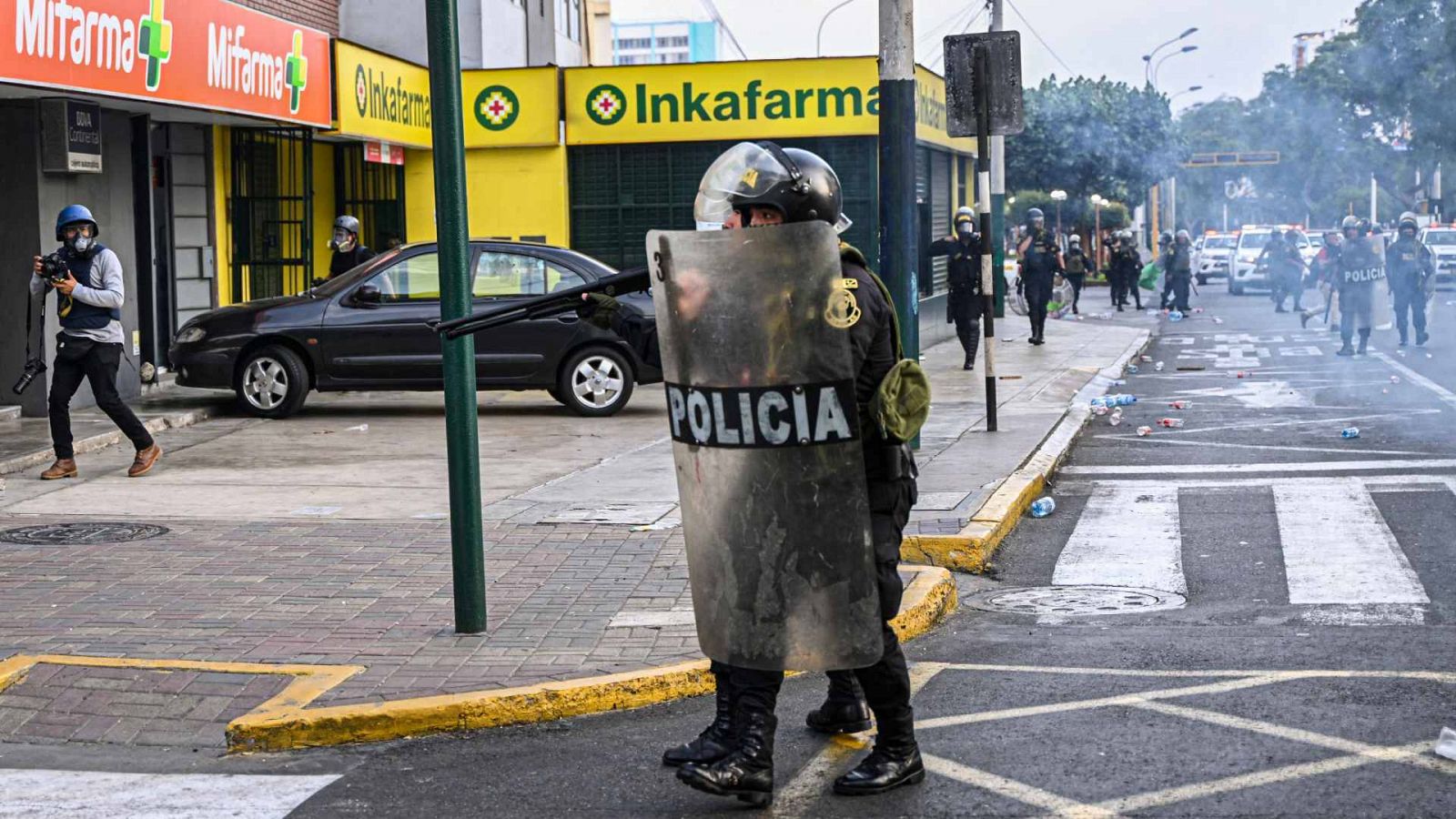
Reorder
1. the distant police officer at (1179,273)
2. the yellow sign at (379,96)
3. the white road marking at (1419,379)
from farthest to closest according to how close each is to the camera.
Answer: the distant police officer at (1179,273) → the yellow sign at (379,96) → the white road marking at (1419,379)

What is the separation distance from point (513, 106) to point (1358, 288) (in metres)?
11.0

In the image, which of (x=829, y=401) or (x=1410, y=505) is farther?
(x=1410, y=505)

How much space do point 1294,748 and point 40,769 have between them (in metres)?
3.74

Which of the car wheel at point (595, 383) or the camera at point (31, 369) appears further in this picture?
the car wheel at point (595, 383)

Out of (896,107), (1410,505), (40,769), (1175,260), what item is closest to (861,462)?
(40,769)

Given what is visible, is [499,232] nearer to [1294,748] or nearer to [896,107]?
[896,107]

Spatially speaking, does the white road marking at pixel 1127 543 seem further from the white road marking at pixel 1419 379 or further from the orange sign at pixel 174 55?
the orange sign at pixel 174 55

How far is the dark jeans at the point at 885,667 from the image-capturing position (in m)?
4.95

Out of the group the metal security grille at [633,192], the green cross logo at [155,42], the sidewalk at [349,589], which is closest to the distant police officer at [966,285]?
the metal security grille at [633,192]

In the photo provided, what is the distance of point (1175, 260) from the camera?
34812 millimetres

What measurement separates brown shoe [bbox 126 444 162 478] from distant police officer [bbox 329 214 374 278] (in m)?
5.45

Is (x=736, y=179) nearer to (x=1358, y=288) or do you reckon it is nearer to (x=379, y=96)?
(x=379, y=96)

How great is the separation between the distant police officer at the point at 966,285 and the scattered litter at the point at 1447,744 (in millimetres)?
15318

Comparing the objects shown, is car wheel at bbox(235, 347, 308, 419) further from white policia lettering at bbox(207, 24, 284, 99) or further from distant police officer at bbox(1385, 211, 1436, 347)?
distant police officer at bbox(1385, 211, 1436, 347)
